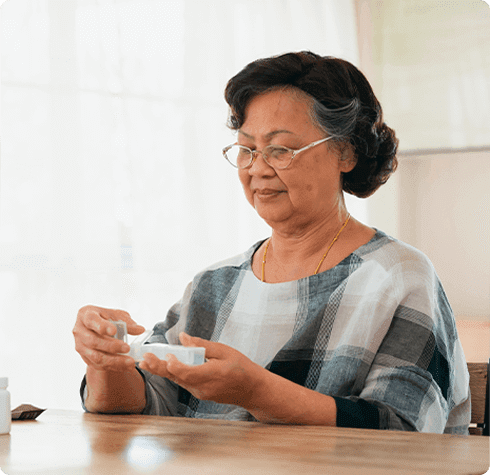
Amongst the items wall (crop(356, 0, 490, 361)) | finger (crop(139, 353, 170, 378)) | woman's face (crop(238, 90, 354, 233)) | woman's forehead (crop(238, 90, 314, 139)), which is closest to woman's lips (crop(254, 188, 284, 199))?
woman's face (crop(238, 90, 354, 233))

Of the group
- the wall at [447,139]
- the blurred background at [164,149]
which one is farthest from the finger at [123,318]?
the wall at [447,139]

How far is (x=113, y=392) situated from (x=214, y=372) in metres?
0.31

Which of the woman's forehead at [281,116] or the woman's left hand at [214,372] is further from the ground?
the woman's forehead at [281,116]

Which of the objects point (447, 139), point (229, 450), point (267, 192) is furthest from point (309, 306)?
point (447, 139)

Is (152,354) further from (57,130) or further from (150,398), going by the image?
(57,130)

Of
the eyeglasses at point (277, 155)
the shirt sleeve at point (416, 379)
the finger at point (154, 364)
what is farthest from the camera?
the eyeglasses at point (277, 155)

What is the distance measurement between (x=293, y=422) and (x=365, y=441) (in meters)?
0.20

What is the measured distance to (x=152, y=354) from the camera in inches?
33.9

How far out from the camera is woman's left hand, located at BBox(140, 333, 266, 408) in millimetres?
854

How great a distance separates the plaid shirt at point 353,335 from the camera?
1.03 metres

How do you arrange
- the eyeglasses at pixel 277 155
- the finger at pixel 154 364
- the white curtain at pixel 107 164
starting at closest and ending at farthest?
the finger at pixel 154 364
the eyeglasses at pixel 277 155
the white curtain at pixel 107 164

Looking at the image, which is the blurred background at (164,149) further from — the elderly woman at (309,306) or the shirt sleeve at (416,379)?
the shirt sleeve at (416,379)

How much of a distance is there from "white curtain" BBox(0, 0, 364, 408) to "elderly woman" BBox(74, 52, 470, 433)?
144 cm

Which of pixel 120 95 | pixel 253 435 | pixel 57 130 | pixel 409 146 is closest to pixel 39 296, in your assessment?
pixel 57 130
